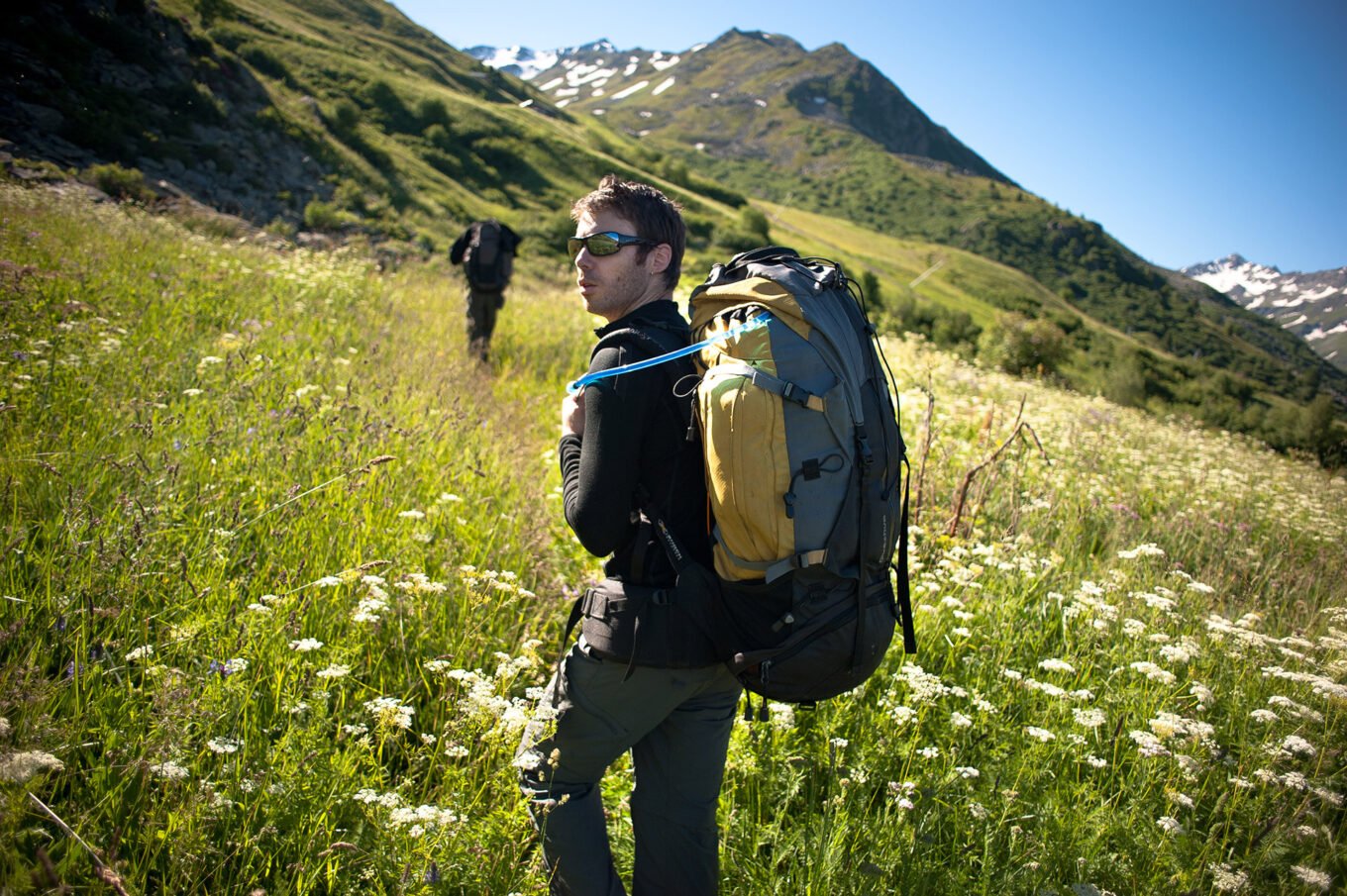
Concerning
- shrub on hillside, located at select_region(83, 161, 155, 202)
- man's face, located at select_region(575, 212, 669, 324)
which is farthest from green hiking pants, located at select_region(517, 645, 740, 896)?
shrub on hillside, located at select_region(83, 161, 155, 202)

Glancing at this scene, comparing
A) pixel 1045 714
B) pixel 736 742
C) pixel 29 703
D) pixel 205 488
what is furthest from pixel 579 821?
pixel 205 488

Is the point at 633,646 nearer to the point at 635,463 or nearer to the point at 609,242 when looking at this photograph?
the point at 635,463

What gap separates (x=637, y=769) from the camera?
2.20 meters

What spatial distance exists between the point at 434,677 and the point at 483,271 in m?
7.14

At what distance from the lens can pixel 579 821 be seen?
6.77ft

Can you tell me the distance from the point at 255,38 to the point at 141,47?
2342 centimetres

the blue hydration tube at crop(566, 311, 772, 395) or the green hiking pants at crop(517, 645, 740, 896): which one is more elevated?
the blue hydration tube at crop(566, 311, 772, 395)

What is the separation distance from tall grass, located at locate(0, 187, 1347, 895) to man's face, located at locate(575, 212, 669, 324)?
1.31 meters

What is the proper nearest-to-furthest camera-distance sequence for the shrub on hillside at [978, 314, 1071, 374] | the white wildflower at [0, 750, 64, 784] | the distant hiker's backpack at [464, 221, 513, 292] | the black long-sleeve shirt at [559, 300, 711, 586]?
the white wildflower at [0, 750, 64, 784]
the black long-sleeve shirt at [559, 300, 711, 586]
the distant hiker's backpack at [464, 221, 513, 292]
the shrub on hillside at [978, 314, 1071, 374]

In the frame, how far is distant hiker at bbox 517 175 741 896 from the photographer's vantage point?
77.2 inches

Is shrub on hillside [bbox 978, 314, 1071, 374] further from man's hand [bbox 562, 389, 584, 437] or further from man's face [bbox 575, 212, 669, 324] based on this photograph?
man's hand [bbox 562, 389, 584, 437]

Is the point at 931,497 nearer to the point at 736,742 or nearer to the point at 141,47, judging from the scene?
the point at 736,742

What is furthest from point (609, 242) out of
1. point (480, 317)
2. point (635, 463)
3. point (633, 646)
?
point (480, 317)

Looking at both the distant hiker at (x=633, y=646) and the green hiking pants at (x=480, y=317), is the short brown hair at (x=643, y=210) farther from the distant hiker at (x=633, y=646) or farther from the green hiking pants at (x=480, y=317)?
the green hiking pants at (x=480, y=317)
